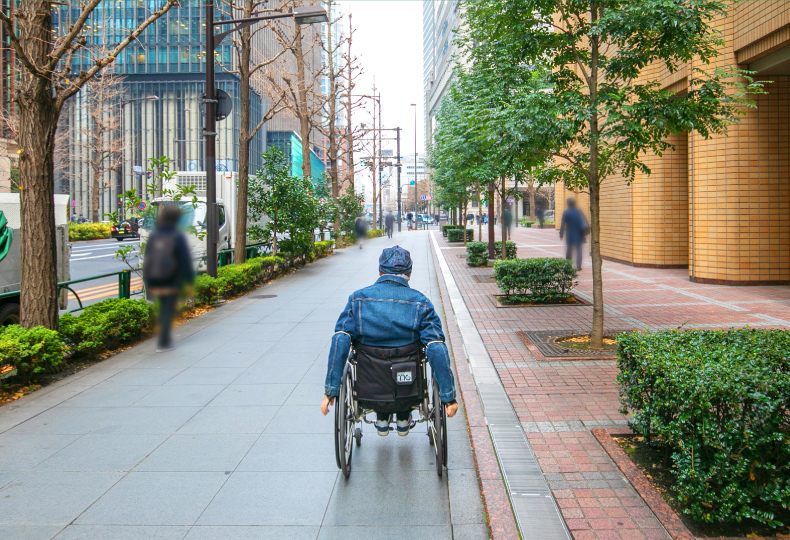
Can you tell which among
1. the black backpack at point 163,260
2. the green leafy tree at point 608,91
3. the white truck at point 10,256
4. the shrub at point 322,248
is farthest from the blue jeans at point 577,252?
the shrub at point 322,248

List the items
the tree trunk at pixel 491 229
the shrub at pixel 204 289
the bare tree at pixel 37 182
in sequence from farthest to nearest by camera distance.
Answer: the tree trunk at pixel 491 229, the bare tree at pixel 37 182, the shrub at pixel 204 289

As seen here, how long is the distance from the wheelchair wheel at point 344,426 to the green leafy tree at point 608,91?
5.04 meters

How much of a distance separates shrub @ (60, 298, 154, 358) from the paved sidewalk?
417 mm

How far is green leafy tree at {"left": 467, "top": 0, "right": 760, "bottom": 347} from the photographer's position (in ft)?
28.2

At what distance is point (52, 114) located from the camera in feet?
27.7

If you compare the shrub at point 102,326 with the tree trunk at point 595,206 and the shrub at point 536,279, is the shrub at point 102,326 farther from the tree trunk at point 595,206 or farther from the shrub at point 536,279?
the shrub at point 536,279

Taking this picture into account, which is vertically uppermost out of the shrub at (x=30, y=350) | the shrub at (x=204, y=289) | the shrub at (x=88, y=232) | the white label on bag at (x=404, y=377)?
the shrub at (x=88, y=232)

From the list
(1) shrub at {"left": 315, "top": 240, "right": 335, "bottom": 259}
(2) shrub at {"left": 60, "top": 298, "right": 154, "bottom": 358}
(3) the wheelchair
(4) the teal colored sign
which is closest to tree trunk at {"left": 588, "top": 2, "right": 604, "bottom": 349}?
(3) the wheelchair

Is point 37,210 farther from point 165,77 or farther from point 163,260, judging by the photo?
point 163,260

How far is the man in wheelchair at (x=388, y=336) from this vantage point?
4.93 m

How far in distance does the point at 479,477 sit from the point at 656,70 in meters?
17.4

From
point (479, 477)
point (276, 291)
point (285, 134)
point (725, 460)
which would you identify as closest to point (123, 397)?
point (479, 477)

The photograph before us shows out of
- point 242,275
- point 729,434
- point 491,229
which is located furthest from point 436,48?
point 729,434

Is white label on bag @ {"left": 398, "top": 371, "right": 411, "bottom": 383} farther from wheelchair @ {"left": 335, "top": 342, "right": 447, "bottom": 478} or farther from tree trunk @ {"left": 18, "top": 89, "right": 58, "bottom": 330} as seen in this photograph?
tree trunk @ {"left": 18, "top": 89, "right": 58, "bottom": 330}
